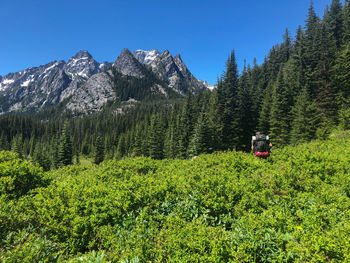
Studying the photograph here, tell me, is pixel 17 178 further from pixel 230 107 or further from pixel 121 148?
pixel 121 148

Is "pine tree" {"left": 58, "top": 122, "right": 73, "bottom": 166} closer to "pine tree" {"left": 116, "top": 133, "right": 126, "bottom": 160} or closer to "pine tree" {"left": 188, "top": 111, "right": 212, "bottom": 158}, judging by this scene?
"pine tree" {"left": 116, "top": 133, "right": 126, "bottom": 160}

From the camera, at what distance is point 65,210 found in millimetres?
4863

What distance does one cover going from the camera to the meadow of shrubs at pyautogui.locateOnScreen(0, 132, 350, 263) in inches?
Answer: 123

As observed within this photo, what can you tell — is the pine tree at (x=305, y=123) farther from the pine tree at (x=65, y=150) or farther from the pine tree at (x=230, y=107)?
the pine tree at (x=65, y=150)

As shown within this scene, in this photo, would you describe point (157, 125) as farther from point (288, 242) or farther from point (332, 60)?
point (288, 242)

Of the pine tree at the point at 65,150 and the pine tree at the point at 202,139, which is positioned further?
the pine tree at the point at 65,150

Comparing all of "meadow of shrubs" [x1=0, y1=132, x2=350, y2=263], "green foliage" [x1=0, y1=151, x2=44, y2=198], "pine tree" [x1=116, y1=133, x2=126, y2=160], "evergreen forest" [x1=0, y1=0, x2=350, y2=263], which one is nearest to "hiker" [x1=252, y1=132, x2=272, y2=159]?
"evergreen forest" [x1=0, y1=0, x2=350, y2=263]

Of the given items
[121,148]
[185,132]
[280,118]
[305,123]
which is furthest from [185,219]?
[121,148]

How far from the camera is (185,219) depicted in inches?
182

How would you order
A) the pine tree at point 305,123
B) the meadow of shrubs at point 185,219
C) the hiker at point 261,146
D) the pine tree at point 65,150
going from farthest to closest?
the pine tree at point 65,150
the pine tree at point 305,123
the hiker at point 261,146
the meadow of shrubs at point 185,219

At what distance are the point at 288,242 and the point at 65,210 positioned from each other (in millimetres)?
5478

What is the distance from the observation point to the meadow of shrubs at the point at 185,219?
3119mm

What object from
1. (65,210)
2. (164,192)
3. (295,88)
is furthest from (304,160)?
(295,88)

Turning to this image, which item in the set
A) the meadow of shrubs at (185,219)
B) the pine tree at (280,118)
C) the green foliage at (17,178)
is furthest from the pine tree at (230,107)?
the green foliage at (17,178)
